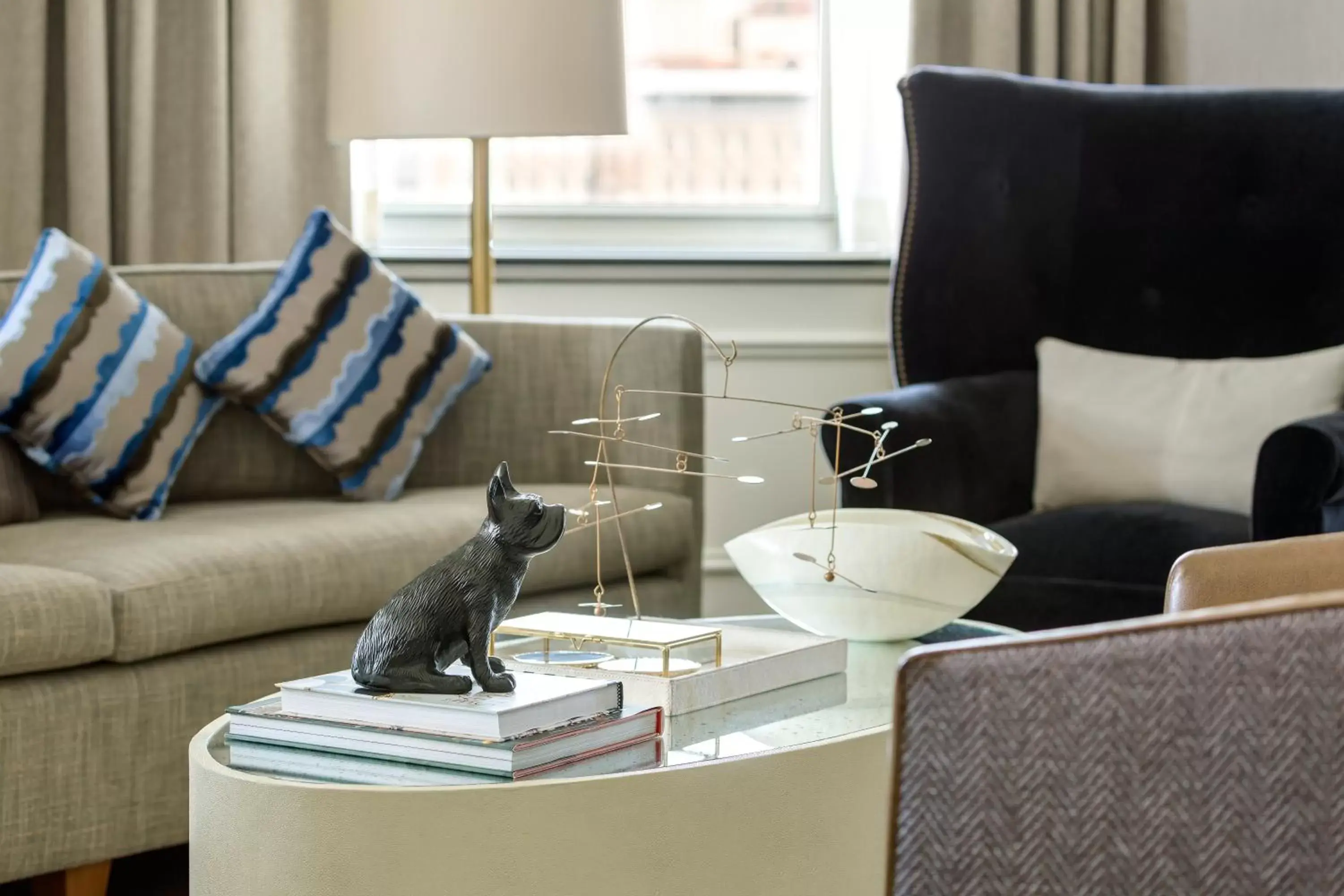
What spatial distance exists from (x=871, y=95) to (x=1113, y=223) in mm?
893

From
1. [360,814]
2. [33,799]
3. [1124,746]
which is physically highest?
[1124,746]

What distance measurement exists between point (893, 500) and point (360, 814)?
1.29 meters

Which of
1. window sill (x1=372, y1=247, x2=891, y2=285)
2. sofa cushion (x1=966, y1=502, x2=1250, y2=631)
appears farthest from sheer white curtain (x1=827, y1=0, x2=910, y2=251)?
sofa cushion (x1=966, y1=502, x2=1250, y2=631)

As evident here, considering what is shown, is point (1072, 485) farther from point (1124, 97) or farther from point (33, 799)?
point (33, 799)

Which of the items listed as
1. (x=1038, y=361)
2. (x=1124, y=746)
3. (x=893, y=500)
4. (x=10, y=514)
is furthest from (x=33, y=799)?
(x=1038, y=361)

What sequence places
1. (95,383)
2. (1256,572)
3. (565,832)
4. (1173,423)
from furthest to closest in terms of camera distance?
(1173,423) < (95,383) < (1256,572) < (565,832)

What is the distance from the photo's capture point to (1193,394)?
2.52 m

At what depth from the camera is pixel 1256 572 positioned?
1.08 m

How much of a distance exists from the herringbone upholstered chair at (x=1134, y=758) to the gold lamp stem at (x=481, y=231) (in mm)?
2387

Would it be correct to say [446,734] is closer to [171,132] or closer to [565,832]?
[565,832]

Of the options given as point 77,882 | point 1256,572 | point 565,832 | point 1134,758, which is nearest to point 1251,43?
point 1256,572

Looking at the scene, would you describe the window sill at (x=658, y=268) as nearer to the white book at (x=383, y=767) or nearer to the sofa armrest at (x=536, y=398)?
the sofa armrest at (x=536, y=398)

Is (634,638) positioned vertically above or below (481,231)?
below

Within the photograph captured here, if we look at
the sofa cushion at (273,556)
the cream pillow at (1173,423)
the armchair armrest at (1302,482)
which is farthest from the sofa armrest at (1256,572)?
the cream pillow at (1173,423)
